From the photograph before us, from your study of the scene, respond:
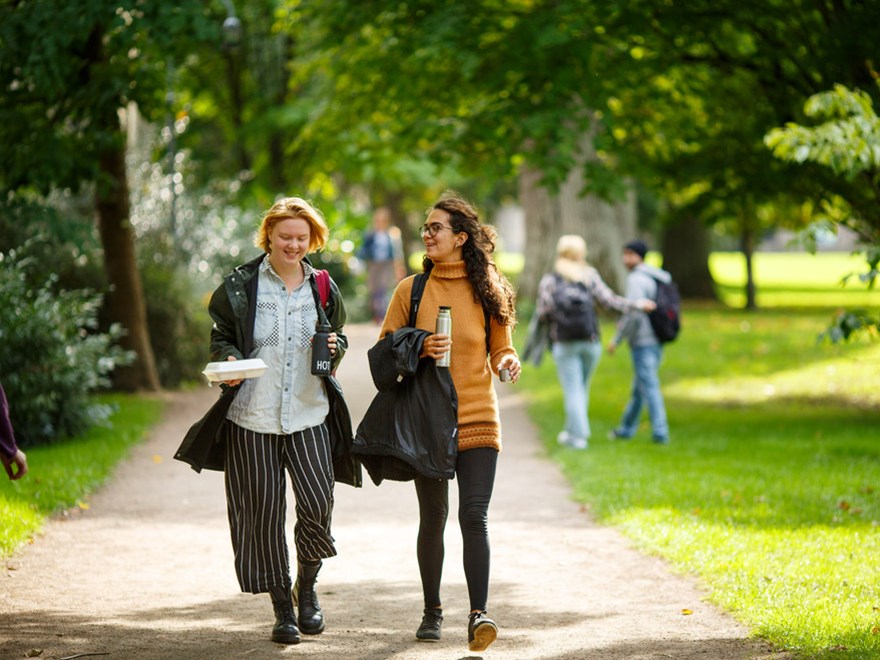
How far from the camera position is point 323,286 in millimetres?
5883

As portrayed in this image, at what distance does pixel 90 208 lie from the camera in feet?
54.2

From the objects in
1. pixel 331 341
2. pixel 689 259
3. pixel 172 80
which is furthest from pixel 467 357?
pixel 689 259

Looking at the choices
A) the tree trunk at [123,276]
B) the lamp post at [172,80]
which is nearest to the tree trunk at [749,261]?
the lamp post at [172,80]

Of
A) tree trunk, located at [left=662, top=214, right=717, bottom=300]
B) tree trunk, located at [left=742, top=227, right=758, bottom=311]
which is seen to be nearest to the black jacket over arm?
tree trunk, located at [left=742, top=227, right=758, bottom=311]

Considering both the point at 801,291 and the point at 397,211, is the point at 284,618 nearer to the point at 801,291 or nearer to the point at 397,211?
the point at 397,211

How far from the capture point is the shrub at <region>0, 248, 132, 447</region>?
432 inches

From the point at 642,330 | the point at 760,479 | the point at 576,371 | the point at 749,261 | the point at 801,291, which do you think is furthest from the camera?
the point at 801,291

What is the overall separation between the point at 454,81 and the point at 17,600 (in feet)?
33.4

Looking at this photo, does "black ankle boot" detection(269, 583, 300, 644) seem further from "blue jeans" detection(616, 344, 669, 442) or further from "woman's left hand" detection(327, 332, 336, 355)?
"blue jeans" detection(616, 344, 669, 442)

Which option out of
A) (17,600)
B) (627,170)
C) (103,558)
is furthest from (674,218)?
(17,600)

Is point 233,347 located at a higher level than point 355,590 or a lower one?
higher

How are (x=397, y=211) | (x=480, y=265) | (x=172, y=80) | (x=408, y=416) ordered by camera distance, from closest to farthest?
(x=408, y=416) < (x=480, y=265) < (x=172, y=80) < (x=397, y=211)

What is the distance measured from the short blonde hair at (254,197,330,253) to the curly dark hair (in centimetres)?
49

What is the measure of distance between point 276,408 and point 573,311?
6096 millimetres
